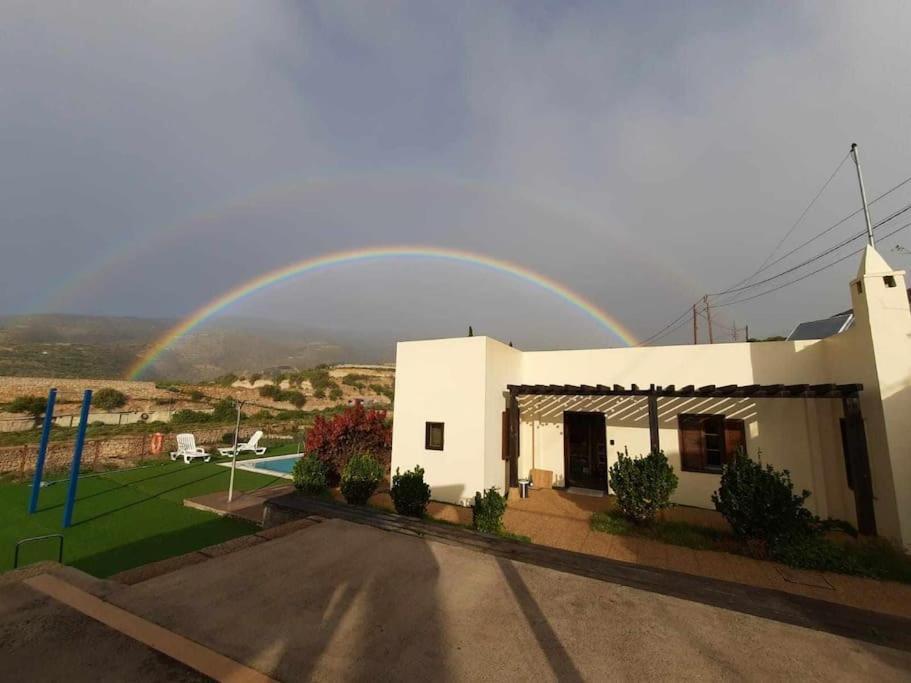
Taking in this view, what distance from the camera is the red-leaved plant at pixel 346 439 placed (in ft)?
37.3

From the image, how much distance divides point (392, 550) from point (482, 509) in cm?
269

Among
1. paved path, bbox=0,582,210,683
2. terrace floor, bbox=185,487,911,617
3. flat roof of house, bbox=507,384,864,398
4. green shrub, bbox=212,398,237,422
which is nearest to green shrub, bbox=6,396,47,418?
green shrub, bbox=212,398,237,422

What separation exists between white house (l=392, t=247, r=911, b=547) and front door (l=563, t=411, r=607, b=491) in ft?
0.09

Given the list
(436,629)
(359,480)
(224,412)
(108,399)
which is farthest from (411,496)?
(108,399)

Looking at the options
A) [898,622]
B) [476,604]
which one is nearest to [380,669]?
[476,604]

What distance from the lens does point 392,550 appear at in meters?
4.78

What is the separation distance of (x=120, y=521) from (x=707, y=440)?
13562 millimetres

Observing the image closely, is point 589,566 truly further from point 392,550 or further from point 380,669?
point 380,669

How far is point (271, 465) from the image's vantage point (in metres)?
15.7

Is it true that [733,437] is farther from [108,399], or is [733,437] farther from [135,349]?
[135,349]

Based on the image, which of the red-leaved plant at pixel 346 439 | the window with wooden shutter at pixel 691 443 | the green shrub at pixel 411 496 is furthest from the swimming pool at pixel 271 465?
the window with wooden shutter at pixel 691 443

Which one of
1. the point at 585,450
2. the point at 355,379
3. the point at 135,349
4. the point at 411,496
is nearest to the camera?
the point at 411,496

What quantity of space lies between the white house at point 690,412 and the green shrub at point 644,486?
2.90ft

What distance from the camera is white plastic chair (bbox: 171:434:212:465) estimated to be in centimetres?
1552
